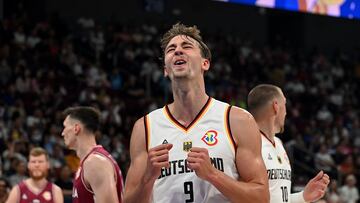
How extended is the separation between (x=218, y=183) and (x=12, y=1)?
15.6 metres

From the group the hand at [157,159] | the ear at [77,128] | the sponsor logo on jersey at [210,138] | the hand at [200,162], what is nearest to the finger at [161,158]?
the hand at [157,159]

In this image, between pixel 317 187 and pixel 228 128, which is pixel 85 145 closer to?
pixel 317 187

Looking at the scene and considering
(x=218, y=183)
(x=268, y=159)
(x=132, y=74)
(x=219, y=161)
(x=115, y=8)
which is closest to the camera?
(x=218, y=183)

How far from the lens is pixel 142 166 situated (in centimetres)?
360

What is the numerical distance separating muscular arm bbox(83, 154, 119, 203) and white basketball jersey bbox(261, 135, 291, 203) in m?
1.11

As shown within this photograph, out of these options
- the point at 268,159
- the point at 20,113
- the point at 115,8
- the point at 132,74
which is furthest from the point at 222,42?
the point at 268,159

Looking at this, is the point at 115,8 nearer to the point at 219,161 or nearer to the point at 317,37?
the point at 317,37

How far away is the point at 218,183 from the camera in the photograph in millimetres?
3309

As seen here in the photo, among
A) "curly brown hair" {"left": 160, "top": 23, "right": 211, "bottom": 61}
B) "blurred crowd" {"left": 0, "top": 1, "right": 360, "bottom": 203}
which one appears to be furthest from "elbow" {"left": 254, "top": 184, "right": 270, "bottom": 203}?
"blurred crowd" {"left": 0, "top": 1, "right": 360, "bottom": 203}

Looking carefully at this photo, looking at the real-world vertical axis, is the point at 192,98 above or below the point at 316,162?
above

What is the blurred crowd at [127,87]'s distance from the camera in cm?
1288

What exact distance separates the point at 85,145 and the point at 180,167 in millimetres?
2158

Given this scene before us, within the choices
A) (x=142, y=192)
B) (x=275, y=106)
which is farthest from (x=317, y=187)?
(x=142, y=192)

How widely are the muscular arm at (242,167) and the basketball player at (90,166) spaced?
1.69m
